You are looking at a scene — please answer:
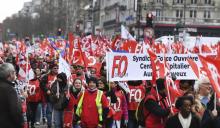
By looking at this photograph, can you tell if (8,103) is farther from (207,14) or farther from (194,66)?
(207,14)

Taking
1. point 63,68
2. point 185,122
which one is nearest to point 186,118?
point 185,122

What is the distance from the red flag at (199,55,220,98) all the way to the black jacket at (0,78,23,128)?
243 centimetres

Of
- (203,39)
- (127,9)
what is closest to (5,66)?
(203,39)

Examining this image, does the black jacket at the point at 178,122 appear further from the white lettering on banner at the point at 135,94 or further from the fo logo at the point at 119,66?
the white lettering on banner at the point at 135,94

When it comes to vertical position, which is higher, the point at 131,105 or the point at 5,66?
the point at 5,66

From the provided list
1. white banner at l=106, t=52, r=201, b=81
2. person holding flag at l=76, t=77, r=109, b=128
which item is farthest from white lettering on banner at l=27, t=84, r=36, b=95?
person holding flag at l=76, t=77, r=109, b=128

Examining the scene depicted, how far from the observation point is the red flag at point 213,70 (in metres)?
7.88

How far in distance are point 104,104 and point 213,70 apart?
209 centimetres

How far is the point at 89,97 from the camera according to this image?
30.5 feet

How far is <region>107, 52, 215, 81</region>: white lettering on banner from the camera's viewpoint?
9711 millimetres

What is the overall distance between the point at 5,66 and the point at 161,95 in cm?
234

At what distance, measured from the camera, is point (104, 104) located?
370 inches

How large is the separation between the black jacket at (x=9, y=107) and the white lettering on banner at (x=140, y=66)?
105 inches

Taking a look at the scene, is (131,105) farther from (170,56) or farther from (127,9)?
(127,9)
